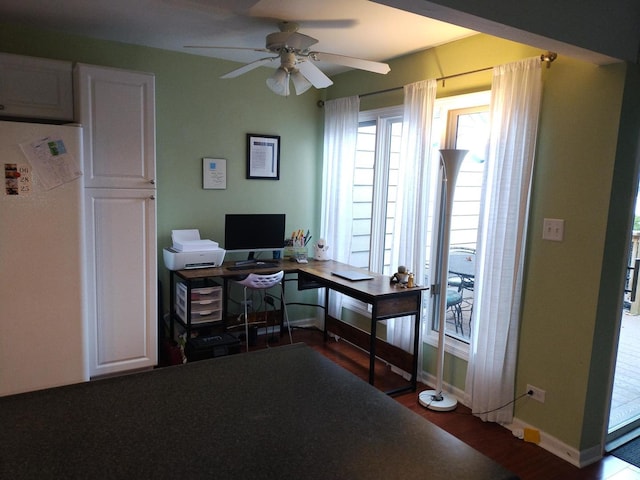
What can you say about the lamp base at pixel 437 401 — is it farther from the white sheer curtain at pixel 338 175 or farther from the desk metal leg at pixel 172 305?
the desk metal leg at pixel 172 305

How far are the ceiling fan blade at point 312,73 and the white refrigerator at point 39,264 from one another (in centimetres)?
143

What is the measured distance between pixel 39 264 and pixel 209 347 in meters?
1.23

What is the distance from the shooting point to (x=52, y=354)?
2896 millimetres

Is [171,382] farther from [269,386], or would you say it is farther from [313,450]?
[313,450]

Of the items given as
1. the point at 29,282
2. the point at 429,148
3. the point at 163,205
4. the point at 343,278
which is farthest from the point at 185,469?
the point at 163,205

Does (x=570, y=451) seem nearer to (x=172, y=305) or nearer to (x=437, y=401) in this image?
(x=437, y=401)

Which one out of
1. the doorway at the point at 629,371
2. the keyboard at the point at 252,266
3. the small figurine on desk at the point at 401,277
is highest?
the small figurine on desk at the point at 401,277

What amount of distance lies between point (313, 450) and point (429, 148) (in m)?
2.74

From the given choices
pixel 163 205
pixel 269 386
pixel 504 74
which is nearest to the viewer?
pixel 269 386

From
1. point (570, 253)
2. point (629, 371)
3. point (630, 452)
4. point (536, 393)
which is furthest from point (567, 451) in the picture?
point (629, 371)

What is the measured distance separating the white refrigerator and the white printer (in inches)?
30.6

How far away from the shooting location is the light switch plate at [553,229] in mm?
2600

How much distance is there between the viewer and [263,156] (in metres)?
4.30

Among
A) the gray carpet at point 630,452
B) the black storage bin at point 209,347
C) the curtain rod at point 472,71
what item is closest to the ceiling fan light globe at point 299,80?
the curtain rod at point 472,71
